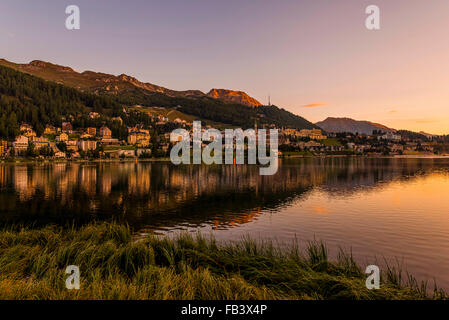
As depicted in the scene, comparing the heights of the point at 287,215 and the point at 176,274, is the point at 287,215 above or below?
below

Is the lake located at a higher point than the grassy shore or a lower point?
lower

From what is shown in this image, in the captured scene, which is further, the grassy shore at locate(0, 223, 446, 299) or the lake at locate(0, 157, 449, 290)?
the lake at locate(0, 157, 449, 290)

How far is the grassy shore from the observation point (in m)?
8.53

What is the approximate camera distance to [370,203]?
38750mm

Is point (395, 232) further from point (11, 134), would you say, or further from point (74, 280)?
point (11, 134)

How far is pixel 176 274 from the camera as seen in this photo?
1131 cm

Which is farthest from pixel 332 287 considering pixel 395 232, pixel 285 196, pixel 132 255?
pixel 285 196

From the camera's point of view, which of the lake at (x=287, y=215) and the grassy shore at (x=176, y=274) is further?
the lake at (x=287, y=215)

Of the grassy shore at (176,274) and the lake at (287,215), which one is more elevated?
the grassy shore at (176,274)

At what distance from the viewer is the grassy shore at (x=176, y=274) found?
8531 millimetres

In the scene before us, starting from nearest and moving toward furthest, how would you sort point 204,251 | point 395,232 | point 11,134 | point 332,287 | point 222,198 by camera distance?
point 332,287, point 204,251, point 395,232, point 222,198, point 11,134

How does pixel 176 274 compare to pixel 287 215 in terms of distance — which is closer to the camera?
pixel 176 274

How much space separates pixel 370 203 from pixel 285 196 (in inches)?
475
